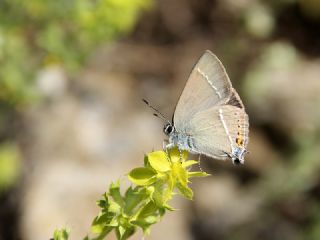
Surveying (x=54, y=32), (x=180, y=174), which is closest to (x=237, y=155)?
(x=180, y=174)

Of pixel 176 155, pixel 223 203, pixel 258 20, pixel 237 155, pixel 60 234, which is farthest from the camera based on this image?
pixel 223 203

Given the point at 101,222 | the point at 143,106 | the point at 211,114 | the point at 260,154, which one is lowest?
the point at 260,154

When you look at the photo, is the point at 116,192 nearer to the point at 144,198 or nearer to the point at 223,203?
the point at 144,198

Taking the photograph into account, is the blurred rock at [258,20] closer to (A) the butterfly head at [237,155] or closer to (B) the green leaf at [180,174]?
(A) the butterfly head at [237,155]

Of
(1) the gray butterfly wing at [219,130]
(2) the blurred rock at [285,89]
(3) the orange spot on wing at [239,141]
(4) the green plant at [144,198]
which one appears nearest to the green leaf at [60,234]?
(4) the green plant at [144,198]

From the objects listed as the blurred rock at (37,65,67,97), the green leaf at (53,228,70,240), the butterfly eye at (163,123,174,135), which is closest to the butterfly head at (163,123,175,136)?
the butterfly eye at (163,123,174,135)

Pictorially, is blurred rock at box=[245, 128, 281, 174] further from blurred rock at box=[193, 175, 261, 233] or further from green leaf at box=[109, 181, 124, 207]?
green leaf at box=[109, 181, 124, 207]

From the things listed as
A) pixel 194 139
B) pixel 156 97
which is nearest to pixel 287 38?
pixel 156 97
